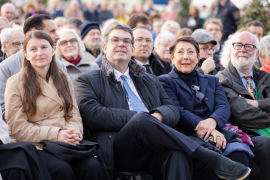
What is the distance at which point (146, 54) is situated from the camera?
18.5ft

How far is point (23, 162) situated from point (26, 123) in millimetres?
619

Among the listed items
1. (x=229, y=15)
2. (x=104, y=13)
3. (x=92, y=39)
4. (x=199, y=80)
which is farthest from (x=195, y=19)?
(x=199, y=80)

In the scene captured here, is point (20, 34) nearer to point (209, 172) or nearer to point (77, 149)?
point (77, 149)

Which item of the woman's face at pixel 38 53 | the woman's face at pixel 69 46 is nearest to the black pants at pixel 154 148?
the woman's face at pixel 38 53

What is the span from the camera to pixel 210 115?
4.30 m

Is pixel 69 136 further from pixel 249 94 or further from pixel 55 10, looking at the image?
pixel 55 10

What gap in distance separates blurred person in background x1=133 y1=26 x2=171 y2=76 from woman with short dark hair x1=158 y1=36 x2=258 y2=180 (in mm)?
1024

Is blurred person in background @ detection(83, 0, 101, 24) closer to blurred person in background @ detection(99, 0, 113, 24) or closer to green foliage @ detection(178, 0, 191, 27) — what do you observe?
blurred person in background @ detection(99, 0, 113, 24)

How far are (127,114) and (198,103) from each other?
1.05 metres

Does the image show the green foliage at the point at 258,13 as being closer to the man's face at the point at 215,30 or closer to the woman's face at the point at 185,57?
the man's face at the point at 215,30

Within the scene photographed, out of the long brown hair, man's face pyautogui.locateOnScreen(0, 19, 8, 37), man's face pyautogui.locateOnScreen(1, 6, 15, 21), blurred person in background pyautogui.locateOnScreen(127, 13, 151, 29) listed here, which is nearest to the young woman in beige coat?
the long brown hair

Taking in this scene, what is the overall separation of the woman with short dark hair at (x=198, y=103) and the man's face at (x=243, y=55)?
0.58m

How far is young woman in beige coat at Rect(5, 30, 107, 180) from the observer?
10.9ft

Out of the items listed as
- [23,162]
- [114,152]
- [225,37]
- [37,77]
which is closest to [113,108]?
[114,152]
